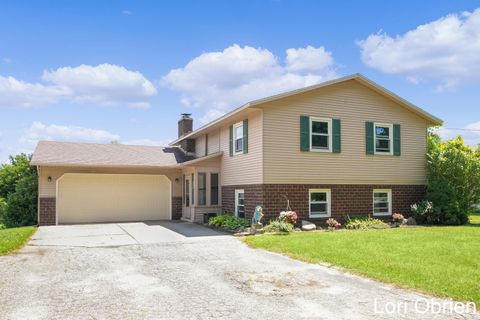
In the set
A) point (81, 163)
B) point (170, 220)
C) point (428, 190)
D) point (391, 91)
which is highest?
point (391, 91)

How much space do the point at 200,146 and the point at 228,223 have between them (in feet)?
27.2

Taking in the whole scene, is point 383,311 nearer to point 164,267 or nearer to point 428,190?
point 164,267

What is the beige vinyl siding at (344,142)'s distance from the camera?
16.1m

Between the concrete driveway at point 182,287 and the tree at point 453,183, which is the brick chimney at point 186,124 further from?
the concrete driveway at point 182,287

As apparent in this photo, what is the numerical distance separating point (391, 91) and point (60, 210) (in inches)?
622

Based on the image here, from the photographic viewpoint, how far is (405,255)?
9664 mm

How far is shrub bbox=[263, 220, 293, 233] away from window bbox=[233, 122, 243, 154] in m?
4.02

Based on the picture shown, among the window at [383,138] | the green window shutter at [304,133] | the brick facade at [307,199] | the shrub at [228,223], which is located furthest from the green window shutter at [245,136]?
the window at [383,138]

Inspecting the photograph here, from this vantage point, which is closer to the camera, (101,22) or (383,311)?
(383,311)

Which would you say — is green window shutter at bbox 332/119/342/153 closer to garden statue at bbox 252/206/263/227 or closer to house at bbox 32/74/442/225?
house at bbox 32/74/442/225

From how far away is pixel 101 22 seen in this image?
14.4m

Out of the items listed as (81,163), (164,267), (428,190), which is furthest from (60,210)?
(428,190)

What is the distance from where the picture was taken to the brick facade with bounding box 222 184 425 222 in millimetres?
15852

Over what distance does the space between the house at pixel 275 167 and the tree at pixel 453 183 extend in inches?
31.5
